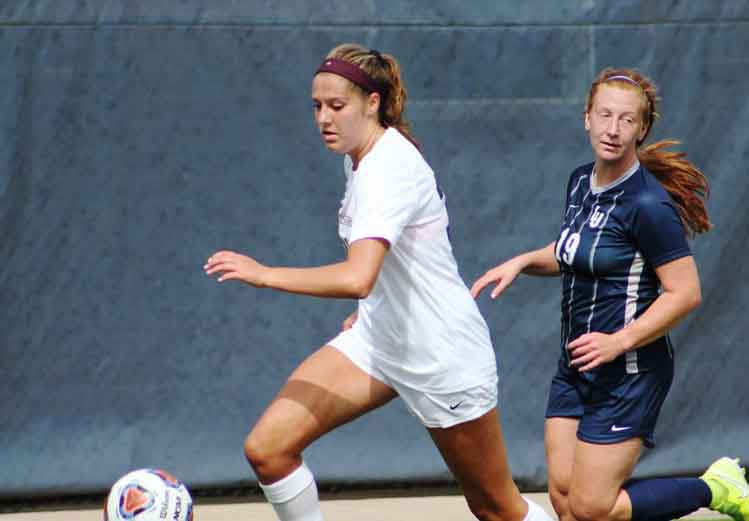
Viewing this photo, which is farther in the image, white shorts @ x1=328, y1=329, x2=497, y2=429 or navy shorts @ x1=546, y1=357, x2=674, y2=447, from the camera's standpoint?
navy shorts @ x1=546, y1=357, x2=674, y2=447

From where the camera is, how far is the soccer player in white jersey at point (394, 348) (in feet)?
13.9

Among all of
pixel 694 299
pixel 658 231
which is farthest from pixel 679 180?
pixel 694 299

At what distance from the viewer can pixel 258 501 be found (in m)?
6.15

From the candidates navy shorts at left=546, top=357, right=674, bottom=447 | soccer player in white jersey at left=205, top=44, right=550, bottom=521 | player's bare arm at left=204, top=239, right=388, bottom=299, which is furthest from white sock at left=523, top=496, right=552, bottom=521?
player's bare arm at left=204, top=239, right=388, bottom=299

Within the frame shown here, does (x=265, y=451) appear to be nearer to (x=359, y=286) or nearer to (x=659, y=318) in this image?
(x=359, y=286)

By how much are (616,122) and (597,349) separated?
689 mm

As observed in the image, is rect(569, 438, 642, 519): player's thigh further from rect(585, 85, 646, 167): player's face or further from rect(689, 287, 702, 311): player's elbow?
rect(585, 85, 646, 167): player's face

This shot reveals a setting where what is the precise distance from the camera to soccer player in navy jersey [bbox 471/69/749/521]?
434 centimetres

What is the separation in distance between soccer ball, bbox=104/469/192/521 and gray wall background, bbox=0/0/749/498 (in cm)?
156

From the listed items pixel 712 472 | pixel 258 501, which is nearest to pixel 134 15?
pixel 258 501

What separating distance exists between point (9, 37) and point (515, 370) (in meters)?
2.50

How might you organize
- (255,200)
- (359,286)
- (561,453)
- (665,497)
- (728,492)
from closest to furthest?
(359,286)
(561,453)
(665,497)
(728,492)
(255,200)

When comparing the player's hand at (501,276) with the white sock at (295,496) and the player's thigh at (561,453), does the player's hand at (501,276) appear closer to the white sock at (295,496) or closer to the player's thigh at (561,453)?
the player's thigh at (561,453)

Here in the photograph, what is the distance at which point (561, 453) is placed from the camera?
4621 mm
